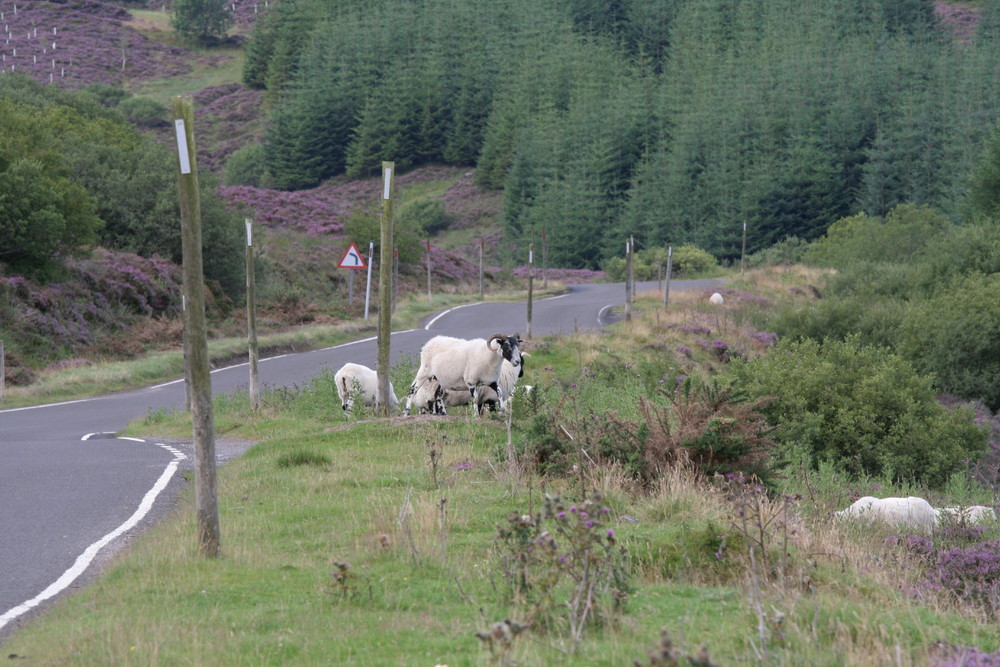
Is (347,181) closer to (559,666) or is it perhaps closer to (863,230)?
(863,230)

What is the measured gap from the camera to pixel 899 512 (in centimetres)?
1217

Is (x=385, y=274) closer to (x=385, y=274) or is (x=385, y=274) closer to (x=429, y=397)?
(x=385, y=274)

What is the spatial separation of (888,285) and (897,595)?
107 ft

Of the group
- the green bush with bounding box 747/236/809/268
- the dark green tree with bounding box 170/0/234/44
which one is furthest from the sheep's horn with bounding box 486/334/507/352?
the dark green tree with bounding box 170/0/234/44

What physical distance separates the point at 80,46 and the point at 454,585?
389 ft

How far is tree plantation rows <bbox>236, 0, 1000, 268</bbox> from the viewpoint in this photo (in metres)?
87.0

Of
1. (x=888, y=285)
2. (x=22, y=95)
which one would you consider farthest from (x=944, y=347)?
(x=22, y=95)

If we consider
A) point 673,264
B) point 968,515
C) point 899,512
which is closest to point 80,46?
point 673,264

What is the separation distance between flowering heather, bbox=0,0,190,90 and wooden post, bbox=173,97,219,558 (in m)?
96.9

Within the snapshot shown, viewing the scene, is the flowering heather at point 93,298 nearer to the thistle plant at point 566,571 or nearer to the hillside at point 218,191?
the hillside at point 218,191

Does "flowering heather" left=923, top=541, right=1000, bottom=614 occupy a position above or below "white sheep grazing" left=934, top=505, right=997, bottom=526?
above

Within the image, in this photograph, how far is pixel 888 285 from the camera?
1486 inches

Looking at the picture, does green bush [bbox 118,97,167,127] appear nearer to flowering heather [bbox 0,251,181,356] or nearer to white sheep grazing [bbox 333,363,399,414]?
flowering heather [bbox 0,251,181,356]

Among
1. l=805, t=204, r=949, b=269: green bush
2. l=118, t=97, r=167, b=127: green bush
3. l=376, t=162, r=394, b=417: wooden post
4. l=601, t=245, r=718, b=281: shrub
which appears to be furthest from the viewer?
l=118, t=97, r=167, b=127: green bush
